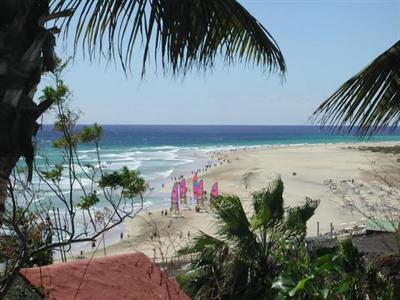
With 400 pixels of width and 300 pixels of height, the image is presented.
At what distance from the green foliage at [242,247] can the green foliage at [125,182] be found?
3.25ft

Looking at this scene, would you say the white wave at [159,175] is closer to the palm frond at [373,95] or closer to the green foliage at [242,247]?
the green foliage at [242,247]

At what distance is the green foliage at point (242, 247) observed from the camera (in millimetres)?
5770

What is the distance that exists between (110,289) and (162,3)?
377 centimetres

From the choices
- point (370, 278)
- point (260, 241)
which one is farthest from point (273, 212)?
point (370, 278)

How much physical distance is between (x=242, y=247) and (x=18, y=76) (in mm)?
4213

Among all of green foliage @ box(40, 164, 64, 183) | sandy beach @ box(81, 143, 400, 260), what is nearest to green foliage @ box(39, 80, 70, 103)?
green foliage @ box(40, 164, 64, 183)

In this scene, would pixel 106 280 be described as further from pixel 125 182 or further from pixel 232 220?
pixel 232 220

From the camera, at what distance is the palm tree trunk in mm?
2086

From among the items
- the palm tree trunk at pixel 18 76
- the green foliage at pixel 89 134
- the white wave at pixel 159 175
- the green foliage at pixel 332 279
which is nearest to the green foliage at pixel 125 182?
the green foliage at pixel 89 134

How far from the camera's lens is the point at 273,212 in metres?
6.03

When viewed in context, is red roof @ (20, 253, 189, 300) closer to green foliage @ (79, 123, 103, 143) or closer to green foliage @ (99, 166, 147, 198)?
green foliage @ (99, 166, 147, 198)

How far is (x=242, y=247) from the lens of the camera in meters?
5.87

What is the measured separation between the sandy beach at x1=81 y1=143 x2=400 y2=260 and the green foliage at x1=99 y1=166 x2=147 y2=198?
19.0 ft

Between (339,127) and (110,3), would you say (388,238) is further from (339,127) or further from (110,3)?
(110,3)
